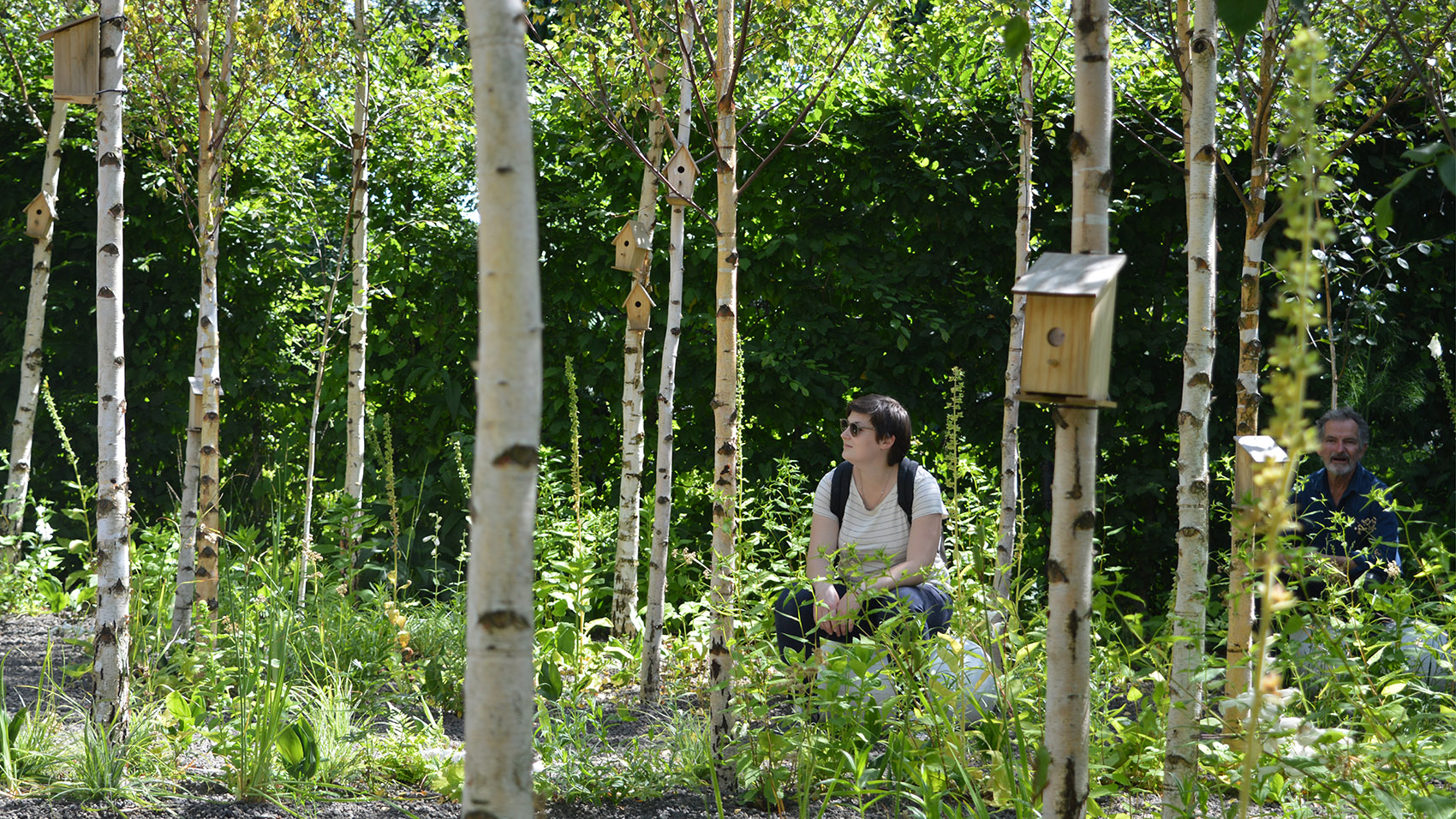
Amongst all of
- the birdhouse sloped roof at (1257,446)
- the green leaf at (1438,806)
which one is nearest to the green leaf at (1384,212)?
the birdhouse sloped roof at (1257,446)

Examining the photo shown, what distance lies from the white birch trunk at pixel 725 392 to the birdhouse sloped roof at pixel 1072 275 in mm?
1287

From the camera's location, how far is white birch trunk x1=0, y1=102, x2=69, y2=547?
5.30m

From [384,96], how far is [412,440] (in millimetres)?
1887

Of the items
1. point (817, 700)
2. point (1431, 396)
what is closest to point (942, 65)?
point (1431, 396)

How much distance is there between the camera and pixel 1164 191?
4.82 meters

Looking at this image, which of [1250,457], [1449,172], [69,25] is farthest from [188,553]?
[1449,172]

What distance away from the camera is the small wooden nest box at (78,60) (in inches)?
119

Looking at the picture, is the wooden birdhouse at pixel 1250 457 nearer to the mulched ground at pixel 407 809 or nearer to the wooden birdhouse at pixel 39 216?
the mulched ground at pixel 407 809

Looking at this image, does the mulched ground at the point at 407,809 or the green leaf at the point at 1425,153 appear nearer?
the green leaf at the point at 1425,153

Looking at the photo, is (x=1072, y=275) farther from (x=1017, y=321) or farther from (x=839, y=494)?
(x=1017, y=321)

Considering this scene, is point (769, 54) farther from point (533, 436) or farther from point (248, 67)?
point (533, 436)

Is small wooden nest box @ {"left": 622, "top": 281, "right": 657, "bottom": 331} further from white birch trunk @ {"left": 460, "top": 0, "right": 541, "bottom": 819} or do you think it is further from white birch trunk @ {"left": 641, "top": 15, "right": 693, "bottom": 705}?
white birch trunk @ {"left": 460, "top": 0, "right": 541, "bottom": 819}

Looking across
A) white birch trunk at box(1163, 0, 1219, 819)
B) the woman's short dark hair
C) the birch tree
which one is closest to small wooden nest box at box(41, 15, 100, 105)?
the birch tree

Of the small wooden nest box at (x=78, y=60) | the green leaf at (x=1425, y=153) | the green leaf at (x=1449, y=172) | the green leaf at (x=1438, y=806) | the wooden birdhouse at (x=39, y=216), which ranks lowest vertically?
the green leaf at (x=1438, y=806)
